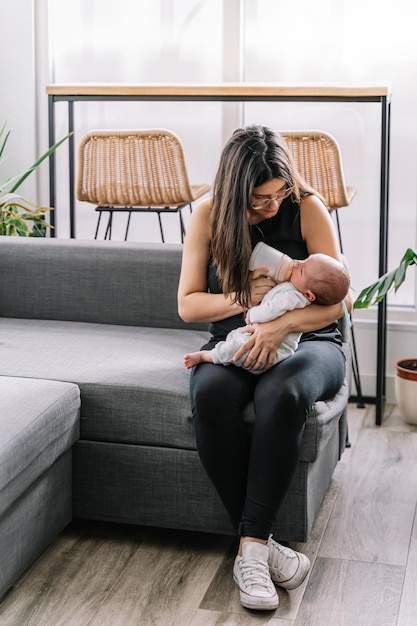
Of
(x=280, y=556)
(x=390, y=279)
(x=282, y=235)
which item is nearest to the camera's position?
(x=280, y=556)

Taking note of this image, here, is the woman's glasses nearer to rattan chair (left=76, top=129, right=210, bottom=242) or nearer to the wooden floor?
the wooden floor

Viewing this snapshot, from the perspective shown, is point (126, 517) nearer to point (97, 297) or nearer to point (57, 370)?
point (57, 370)

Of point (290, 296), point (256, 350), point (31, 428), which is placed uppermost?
point (290, 296)

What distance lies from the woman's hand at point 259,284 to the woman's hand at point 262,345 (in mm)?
85

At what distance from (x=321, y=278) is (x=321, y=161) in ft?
3.57

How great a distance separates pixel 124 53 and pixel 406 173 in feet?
4.08

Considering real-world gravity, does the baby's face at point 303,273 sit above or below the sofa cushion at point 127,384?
above

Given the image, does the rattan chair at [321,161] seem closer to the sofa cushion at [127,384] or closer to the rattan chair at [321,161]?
the rattan chair at [321,161]

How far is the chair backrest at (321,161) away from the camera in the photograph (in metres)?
3.21

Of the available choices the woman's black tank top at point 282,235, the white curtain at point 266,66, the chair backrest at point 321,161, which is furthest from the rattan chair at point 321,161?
the woman's black tank top at point 282,235

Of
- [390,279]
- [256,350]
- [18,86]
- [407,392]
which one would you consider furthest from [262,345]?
[18,86]

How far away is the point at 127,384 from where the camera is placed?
242 cm

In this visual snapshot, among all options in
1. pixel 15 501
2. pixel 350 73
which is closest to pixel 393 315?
pixel 350 73

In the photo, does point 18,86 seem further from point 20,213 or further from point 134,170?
point 134,170
